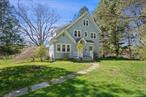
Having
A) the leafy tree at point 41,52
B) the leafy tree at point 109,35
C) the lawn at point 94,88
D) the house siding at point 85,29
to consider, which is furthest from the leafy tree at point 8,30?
the leafy tree at point 109,35

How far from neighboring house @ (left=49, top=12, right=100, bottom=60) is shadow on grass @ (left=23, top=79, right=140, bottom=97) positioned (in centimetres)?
1909

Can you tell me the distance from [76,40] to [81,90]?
23.4 m

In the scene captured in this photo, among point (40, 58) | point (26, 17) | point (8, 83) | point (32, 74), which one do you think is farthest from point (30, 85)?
point (26, 17)

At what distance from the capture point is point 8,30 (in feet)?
70.2

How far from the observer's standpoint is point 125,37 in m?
46.8

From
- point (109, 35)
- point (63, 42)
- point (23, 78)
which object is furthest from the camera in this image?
point (109, 35)

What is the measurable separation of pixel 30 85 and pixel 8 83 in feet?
5.73

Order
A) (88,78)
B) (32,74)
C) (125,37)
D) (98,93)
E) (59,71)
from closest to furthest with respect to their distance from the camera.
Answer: (98,93) → (88,78) → (32,74) → (59,71) → (125,37)

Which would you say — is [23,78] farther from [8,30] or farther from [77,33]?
[77,33]

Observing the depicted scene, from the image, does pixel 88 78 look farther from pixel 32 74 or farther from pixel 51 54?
pixel 51 54

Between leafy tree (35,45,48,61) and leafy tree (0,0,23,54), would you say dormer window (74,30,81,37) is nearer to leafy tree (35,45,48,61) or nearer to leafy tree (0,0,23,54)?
leafy tree (35,45,48,61)

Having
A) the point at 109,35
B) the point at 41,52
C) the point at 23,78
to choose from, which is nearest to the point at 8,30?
the point at 23,78

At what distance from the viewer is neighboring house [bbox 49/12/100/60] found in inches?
1421

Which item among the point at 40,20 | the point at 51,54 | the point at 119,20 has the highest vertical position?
the point at 40,20
